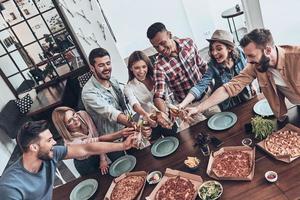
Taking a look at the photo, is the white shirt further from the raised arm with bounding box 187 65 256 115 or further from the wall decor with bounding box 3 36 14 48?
the wall decor with bounding box 3 36 14 48

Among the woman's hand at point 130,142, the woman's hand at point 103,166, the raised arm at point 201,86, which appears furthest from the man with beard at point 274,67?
the woman's hand at point 103,166

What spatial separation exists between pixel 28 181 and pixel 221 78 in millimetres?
1916

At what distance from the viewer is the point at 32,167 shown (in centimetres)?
246

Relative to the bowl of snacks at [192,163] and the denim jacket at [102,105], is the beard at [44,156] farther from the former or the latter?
the bowl of snacks at [192,163]

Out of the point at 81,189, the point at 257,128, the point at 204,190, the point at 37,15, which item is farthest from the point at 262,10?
the point at 37,15

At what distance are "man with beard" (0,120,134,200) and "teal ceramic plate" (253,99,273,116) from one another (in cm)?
109

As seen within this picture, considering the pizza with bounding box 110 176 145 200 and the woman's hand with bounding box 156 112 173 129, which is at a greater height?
the woman's hand with bounding box 156 112 173 129

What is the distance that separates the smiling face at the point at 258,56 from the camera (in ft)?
7.36

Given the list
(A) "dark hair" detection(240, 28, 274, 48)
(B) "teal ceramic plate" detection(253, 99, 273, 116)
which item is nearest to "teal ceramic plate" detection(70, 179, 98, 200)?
(B) "teal ceramic plate" detection(253, 99, 273, 116)

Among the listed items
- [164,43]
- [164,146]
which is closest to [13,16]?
[164,43]

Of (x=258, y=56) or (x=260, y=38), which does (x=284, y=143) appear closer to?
(x=258, y=56)

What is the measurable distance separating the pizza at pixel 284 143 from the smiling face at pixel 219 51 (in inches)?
33.9

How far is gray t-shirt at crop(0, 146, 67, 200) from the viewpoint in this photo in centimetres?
226

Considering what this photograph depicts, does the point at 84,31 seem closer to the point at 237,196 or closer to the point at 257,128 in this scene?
the point at 257,128
